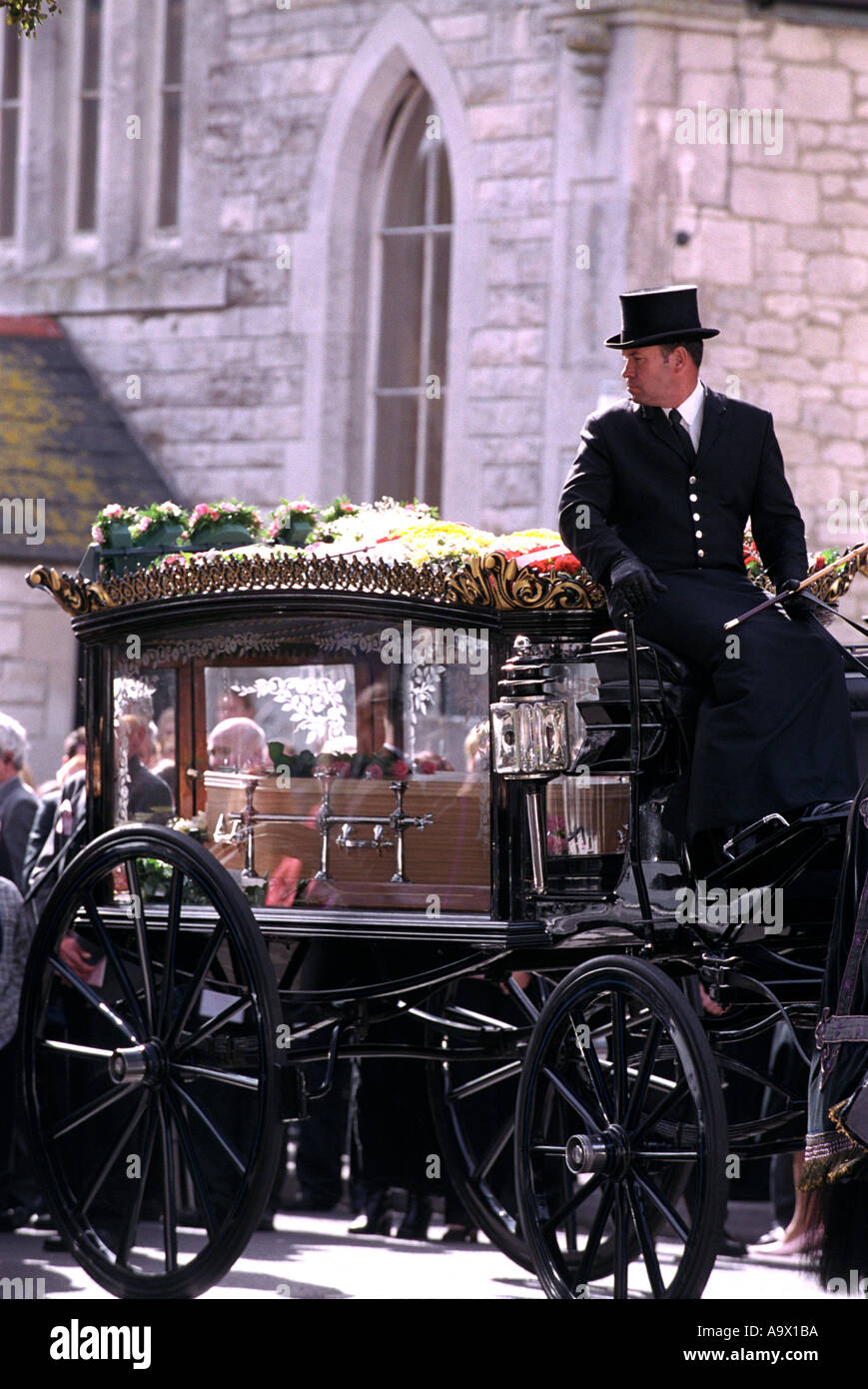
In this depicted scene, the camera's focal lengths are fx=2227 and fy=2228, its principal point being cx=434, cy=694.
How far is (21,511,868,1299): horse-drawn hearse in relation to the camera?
512cm

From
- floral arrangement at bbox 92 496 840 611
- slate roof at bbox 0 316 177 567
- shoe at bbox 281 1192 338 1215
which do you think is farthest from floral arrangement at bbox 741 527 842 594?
slate roof at bbox 0 316 177 567

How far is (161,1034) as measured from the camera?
5.95 meters

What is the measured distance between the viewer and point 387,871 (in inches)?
233

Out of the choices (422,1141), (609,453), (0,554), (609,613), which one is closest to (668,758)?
(609,613)

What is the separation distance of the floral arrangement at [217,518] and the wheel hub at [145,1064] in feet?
5.34

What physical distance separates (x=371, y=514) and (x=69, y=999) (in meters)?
2.69

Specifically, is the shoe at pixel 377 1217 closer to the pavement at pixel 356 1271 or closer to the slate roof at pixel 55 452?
the pavement at pixel 356 1271

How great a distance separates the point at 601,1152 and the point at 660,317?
2.01 metres

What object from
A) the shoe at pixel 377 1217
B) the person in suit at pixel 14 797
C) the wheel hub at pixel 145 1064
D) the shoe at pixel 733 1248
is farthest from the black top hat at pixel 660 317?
the shoe at pixel 377 1217

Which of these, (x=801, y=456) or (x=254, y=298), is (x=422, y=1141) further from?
(x=254, y=298)

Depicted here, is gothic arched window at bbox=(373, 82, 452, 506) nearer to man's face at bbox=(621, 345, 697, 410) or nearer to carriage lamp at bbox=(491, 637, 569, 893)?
man's face at bbox=(621, 345, 697, 410)

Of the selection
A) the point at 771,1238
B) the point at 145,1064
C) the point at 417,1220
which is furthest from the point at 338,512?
the point at 771,1238

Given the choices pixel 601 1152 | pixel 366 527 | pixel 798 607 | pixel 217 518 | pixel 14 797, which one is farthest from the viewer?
pixel 14 797

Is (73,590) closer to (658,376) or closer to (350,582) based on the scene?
(350,582)
